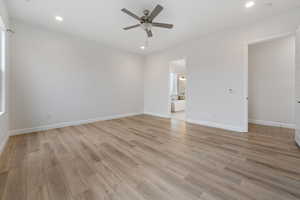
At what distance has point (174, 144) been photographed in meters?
2.73

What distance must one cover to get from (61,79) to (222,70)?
5.16m

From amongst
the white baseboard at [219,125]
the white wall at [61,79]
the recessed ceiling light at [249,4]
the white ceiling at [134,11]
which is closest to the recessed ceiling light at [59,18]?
the white ceiling at [134,11]

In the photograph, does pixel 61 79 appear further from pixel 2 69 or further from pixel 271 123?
pixel 271 123

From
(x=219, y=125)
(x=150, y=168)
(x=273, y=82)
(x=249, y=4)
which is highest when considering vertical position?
(x=249, y=4)

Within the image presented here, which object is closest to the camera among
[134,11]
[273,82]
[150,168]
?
[150,168]

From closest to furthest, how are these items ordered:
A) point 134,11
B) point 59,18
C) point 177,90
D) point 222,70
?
point 134,11, point 59,18, point 222,70, point 177,90

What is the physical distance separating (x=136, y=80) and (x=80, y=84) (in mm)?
2576

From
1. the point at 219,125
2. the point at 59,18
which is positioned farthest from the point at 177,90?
the point at 59,18

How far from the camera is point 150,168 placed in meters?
1.87

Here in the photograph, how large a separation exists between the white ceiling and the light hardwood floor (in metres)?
3.02

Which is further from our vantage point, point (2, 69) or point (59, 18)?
point (59, 18)

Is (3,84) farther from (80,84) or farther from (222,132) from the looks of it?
(222,132)

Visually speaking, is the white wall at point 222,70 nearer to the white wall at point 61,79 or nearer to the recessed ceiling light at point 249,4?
the recessed ceiling light at point 249,4

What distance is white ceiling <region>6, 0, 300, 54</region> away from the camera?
8.54ft
